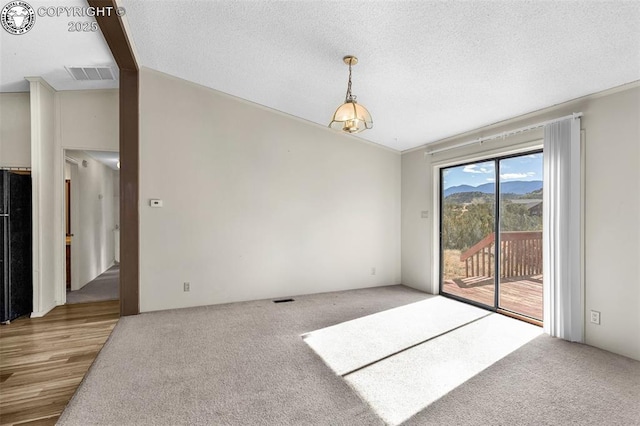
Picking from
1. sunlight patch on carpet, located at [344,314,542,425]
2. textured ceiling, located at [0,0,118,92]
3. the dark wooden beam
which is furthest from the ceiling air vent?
sunlight patch on carpet, located at [344,314,542,425]

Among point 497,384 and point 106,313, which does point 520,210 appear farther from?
point 106,313

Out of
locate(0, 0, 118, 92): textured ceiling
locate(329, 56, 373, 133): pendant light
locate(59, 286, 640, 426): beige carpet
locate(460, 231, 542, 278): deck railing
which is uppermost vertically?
locate(0, 0, 118, 92): textured ceiling

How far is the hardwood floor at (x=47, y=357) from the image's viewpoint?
80.2 inches

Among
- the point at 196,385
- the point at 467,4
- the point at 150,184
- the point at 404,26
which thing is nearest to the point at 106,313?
the point at 150,184

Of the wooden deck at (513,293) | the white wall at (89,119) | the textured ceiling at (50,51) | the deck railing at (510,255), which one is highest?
the textured ceiling at (50,51)

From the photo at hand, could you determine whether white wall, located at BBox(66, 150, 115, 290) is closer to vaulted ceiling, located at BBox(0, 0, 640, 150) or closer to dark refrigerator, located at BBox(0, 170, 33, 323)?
dark refrigerator, located at BBox(0, 170, 33, 323)


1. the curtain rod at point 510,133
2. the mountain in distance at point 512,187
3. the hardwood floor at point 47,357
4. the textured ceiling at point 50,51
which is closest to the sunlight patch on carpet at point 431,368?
the mountain in distance at point 512,187

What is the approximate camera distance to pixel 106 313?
394cm

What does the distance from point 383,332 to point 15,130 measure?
5.23 metres

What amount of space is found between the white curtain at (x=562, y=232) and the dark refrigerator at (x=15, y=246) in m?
6.05

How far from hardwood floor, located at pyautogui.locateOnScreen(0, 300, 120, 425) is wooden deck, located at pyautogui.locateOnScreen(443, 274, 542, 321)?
4664 mm

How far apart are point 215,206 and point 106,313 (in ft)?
6.31

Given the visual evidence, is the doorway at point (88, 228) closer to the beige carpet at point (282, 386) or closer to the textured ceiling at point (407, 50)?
the beige carpet at point (282, 386)

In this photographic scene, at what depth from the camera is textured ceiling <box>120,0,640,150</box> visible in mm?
2254
